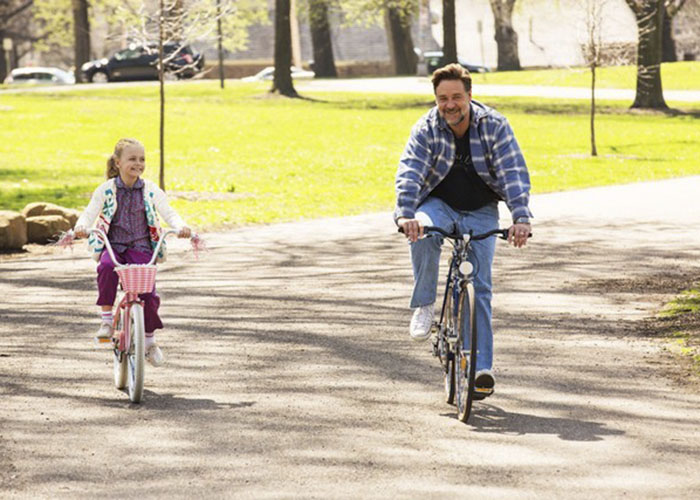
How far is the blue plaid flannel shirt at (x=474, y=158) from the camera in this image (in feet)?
22.7

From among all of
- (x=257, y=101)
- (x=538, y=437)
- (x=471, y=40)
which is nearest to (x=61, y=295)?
(x=538, y=437)

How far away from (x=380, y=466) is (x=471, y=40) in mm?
73142

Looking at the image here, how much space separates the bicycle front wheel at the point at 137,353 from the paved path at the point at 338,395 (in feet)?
0.43

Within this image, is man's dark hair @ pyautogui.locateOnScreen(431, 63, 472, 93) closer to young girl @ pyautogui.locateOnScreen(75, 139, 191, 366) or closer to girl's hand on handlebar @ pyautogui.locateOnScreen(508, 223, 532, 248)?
girl's hand on handlebar @ pyautogui.locateOnScreen(508, 223, 532, 248)

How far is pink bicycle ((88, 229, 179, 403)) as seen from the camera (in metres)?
7.25

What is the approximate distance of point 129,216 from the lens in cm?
766

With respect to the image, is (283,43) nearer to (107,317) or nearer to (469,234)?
(107,317)

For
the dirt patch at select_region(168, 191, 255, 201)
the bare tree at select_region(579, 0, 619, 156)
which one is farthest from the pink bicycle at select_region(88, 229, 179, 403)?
the bare tree at select_region(579, 0, 619, 156)

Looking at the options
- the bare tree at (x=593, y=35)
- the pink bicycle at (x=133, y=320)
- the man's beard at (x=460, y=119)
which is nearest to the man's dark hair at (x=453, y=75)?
the man's beard at (x=460, y=119)

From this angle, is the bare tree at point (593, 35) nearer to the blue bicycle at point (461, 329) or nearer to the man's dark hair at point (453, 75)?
the blue bicycle at point (461, 329)

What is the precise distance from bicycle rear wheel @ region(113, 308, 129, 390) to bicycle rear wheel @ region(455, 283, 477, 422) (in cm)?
183

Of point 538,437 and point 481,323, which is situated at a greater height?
point 481,323

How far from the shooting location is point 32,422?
22.5 feet

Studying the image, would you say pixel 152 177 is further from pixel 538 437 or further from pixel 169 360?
pixel 538 437
